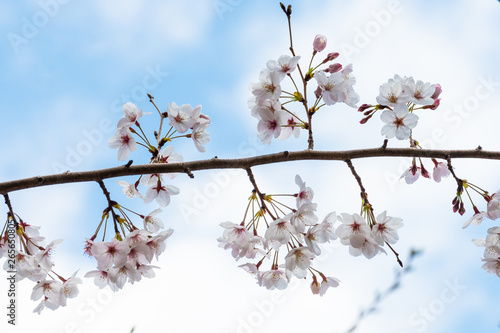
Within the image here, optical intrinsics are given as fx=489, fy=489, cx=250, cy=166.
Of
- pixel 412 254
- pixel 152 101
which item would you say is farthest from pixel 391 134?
pixel 152 101

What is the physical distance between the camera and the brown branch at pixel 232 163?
1.93m

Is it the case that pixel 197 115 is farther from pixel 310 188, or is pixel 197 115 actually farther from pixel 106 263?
pixel 106 263

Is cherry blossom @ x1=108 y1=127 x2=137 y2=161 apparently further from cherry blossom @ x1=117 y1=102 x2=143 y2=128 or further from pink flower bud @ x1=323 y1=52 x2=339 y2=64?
pink flower bud @ x1=323 y1=52 x2=339 y2=64

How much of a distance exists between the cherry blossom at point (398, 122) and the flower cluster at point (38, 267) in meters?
1.54

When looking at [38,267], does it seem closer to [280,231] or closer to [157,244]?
[157,244]

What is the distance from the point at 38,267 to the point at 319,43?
64.9 inches

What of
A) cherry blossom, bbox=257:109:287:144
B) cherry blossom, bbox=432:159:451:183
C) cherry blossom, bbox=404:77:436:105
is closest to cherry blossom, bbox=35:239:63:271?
cherry blossom, bbox=257:109:287:144

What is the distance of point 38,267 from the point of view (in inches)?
84.7

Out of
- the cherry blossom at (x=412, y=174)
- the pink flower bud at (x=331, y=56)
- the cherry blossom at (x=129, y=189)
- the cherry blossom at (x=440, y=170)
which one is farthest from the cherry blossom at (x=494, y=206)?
the cherry blossom at (x=129, y=189)

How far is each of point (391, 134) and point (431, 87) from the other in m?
0.30

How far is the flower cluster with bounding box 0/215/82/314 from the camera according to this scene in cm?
213

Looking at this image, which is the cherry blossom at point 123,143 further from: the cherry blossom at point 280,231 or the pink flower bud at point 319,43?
the pink flower bud at point 319,43

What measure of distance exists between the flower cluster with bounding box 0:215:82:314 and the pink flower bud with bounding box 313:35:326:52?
1.49 meters

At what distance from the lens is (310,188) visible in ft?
7.05
